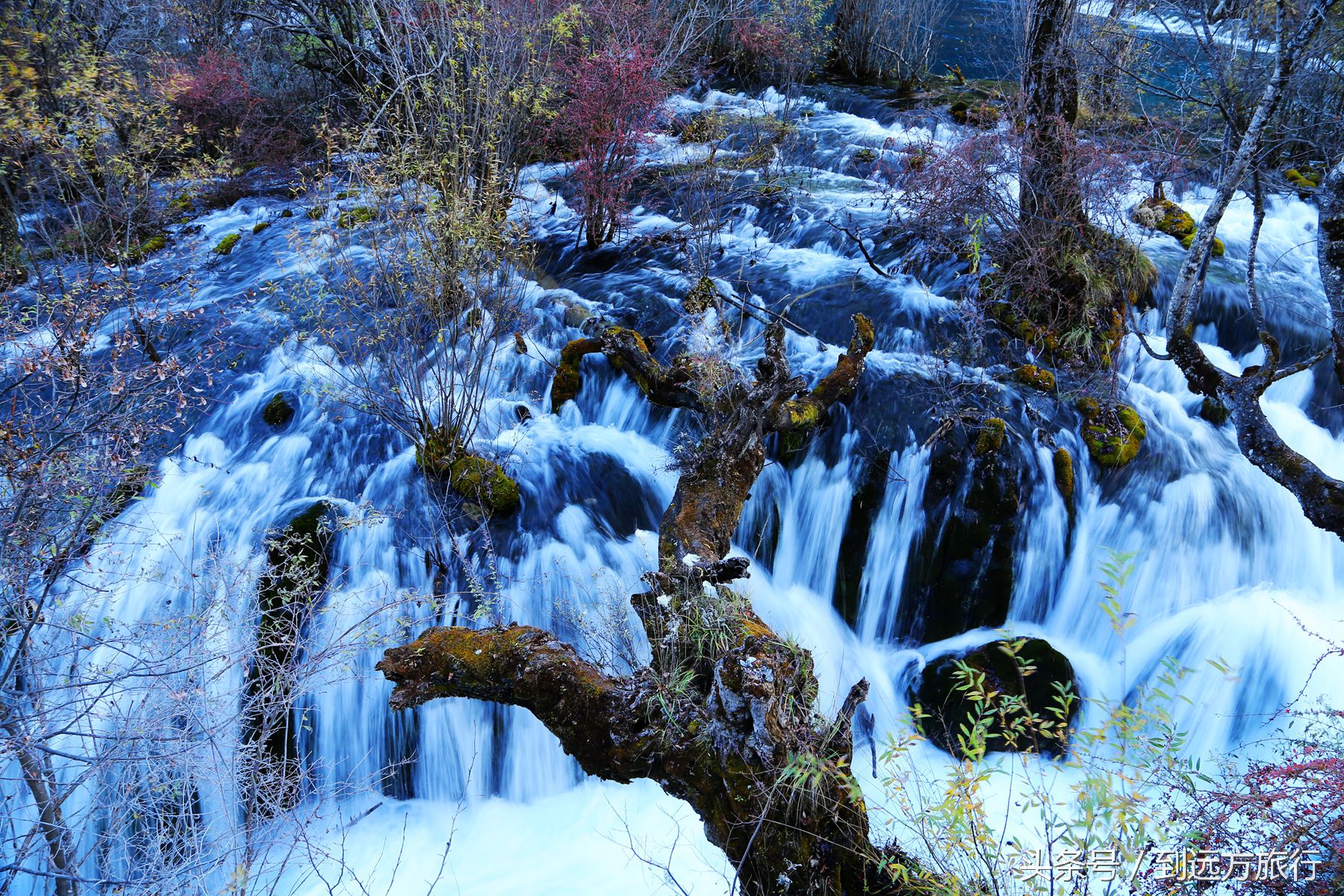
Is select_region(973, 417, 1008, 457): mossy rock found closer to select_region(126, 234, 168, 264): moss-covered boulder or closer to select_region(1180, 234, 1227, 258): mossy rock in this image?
select_region(1180, 234, 1227, 258): mossy rock

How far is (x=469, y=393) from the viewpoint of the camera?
A: 6.22 meters

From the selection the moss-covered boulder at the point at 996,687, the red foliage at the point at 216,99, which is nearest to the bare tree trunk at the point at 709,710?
the moss-covered boulder at the point at 996,687

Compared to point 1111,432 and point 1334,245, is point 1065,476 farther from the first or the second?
point 1334,245

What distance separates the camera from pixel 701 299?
7.91 metres

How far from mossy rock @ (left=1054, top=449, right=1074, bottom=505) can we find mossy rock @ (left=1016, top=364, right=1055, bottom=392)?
0.88 meters

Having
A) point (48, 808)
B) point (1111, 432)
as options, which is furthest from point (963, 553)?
point (48, 808)

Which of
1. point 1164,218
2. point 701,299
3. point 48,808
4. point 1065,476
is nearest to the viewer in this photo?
point 48,808

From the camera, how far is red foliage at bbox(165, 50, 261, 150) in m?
12.7

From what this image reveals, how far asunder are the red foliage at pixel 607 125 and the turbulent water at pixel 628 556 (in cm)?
237

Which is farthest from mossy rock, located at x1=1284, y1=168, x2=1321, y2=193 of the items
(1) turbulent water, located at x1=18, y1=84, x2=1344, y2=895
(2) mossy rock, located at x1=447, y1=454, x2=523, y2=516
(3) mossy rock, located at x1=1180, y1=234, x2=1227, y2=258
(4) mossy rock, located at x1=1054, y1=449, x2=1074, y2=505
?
(2) mossy rock, located at x1=447, y1=454, x2=523, y2=516

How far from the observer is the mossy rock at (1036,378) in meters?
7.15

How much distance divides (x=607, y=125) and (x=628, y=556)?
6083mm

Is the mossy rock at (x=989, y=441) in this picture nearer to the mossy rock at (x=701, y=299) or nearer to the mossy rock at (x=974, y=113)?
the mossy rock at (x=701, y=299)

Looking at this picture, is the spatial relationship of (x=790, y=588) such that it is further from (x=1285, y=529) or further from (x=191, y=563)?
(x=191, y=563)
